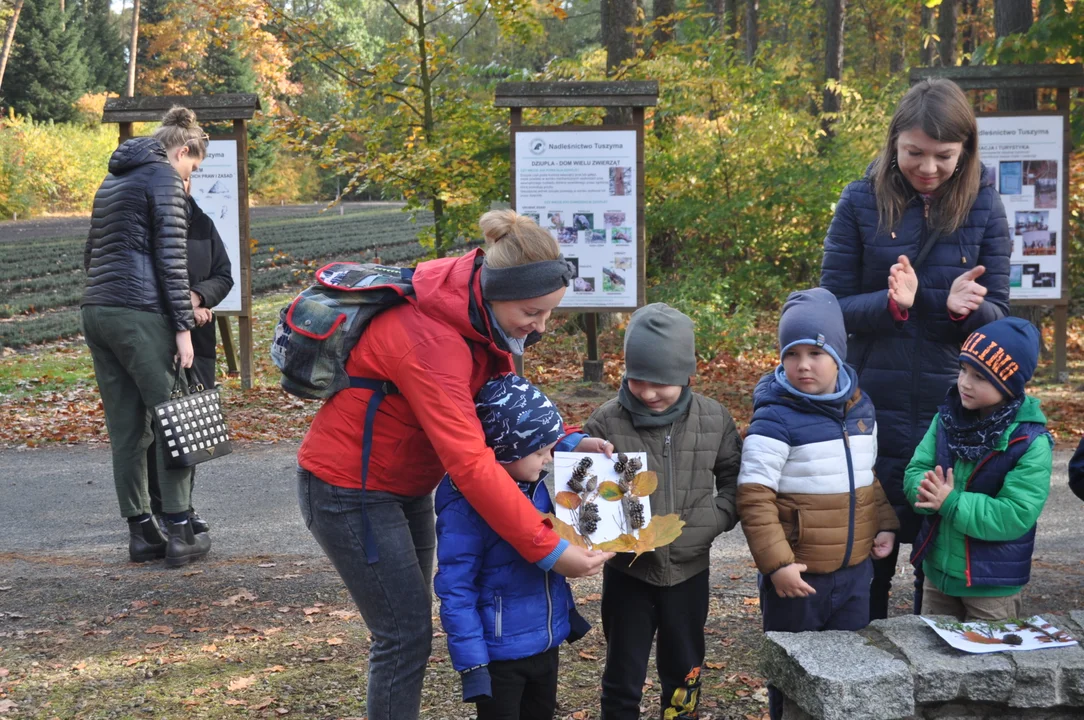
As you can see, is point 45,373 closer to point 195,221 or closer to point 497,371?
point 195,221

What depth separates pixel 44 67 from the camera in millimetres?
42594

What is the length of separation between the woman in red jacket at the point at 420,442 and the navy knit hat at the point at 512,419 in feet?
0.17

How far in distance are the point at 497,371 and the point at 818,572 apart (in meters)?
1.23

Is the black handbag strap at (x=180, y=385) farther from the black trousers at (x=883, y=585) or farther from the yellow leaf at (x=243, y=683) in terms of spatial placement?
the black trousers at (x=883, y=585)

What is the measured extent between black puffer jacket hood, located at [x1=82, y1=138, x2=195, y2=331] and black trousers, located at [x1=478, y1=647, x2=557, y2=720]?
291 cm

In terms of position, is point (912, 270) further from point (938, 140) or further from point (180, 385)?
point (180, 385)

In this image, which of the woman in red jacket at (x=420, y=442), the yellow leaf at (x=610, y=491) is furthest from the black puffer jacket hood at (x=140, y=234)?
the yellow leaf at (x=610, y=491)

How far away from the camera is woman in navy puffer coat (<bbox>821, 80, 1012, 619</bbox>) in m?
3.44

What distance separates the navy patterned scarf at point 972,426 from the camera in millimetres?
3318

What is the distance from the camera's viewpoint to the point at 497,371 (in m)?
2.96

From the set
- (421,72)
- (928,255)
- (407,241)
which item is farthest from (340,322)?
(407,241)

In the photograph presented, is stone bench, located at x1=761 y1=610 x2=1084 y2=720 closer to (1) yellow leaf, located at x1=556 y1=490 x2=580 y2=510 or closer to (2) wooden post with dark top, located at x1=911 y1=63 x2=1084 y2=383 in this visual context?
(1) yellow leaf, located at x1=556 y1=490 x2=580 y2=510

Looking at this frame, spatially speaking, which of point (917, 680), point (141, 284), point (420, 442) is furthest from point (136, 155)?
point (917, 680)

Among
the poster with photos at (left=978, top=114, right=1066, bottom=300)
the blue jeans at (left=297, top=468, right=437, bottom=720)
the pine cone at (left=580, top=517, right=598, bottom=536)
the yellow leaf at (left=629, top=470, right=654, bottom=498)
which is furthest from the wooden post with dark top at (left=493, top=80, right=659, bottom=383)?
the blue jeans at (left=297, top=468, right=437, bottom=720)
